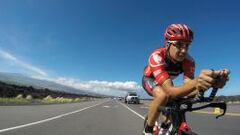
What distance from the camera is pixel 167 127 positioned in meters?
3.82

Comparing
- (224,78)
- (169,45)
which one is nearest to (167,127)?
(169,45)

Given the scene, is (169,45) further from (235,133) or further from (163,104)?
(235,133)

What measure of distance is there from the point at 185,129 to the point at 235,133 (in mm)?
7196

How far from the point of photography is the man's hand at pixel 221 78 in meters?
2.44

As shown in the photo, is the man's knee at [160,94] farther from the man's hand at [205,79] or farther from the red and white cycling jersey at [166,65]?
the man's hand at [205,79]

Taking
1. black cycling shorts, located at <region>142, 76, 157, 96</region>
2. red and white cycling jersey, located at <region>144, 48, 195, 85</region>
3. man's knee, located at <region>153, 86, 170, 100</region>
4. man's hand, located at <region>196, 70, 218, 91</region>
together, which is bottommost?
man's hand, located at <region>196, 70, 218, 91</region>

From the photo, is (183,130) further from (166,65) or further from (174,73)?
(174,73)

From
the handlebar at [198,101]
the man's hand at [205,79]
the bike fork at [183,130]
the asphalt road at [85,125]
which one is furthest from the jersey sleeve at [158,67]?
the asphalt road at [85,125]

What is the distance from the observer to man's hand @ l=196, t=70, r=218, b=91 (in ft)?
7.93

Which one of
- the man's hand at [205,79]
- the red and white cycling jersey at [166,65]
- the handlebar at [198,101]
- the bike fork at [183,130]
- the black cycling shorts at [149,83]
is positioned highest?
the red and white cycling jersey at [166,65]

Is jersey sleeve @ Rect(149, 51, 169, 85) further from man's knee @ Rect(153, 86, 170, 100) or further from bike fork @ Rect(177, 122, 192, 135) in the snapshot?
bike fork @ Rect(177, 122, 192, 135)

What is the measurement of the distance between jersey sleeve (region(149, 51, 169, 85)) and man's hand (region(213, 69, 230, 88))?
1.08 meters

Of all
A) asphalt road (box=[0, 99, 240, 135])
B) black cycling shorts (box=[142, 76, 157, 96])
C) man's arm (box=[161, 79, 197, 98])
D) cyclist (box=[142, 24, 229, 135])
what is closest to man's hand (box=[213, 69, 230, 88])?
cyclist (box=[142, 24, 229, 135])

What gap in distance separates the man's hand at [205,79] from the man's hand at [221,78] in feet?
0.12
